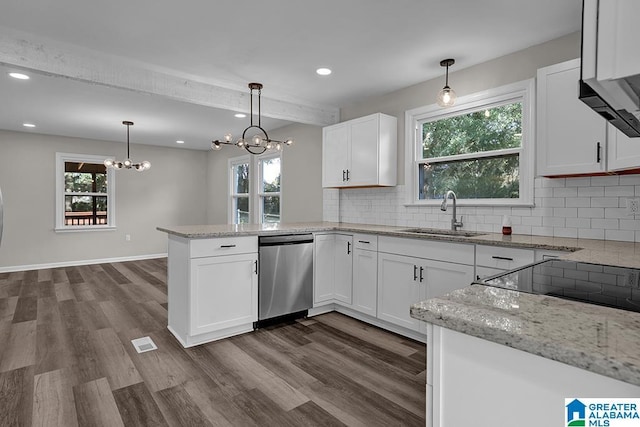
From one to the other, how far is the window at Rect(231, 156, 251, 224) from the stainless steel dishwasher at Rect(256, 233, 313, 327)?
11.7 ft

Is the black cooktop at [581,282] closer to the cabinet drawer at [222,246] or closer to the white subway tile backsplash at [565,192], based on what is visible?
the white subway tile backsplash at [565,192]

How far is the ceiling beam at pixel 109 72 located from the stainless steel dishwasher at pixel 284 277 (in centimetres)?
165

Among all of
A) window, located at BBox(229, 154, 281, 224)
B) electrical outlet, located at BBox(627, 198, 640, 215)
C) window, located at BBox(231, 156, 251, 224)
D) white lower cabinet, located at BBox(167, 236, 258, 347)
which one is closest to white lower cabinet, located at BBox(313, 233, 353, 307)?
white lower cabinet, located at BBox(167, 236, 258, 347)

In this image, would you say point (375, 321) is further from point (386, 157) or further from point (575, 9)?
point (575, 9)

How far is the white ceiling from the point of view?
93.4 inches

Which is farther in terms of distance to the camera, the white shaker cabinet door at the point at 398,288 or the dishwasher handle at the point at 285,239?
the dishwasher handle at the point at 285,239

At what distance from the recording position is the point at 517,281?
1.10 metres

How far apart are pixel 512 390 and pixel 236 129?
5.80 m

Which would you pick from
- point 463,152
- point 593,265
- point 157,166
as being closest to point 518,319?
point 593,265

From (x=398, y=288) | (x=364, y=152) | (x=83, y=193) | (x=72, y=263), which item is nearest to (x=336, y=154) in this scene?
(x=364, y=152)

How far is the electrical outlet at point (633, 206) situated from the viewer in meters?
2.35

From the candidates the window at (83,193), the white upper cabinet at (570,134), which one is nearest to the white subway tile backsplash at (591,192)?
the white upper cabinet at (570,134)

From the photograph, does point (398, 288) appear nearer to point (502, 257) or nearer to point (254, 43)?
point (502, 257)

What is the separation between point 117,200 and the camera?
6895mm
